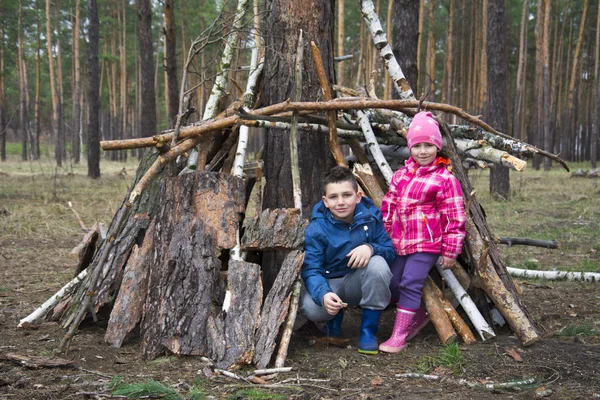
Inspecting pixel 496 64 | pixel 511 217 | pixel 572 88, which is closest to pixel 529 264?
pixel 511 217

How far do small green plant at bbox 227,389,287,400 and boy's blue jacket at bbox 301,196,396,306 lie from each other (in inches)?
35.0

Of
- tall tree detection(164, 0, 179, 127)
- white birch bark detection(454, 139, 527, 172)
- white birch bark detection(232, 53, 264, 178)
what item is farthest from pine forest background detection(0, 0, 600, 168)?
white birch bark detection(454, 139, 527, 172)

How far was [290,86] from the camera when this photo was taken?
4.06 meters

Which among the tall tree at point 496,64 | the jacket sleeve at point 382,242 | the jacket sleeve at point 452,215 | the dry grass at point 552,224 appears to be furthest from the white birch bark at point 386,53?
the tall tree at point 496,64

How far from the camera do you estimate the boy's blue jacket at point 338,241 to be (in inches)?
135

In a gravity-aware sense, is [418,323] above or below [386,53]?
below

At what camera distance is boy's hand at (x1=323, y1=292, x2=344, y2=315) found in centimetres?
315

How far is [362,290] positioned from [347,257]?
247 millimetres

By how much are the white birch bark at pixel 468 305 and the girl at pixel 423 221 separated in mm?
238

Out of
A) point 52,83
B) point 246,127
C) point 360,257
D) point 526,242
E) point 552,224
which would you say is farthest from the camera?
point 52,83

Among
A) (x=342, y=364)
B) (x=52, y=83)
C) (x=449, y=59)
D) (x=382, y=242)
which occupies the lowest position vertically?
(x=342, y=364)

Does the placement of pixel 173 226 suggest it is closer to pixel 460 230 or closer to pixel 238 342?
pixel 238 342

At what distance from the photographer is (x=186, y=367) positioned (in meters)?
3.02

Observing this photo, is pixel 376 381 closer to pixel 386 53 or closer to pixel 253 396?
pixel 253 396
